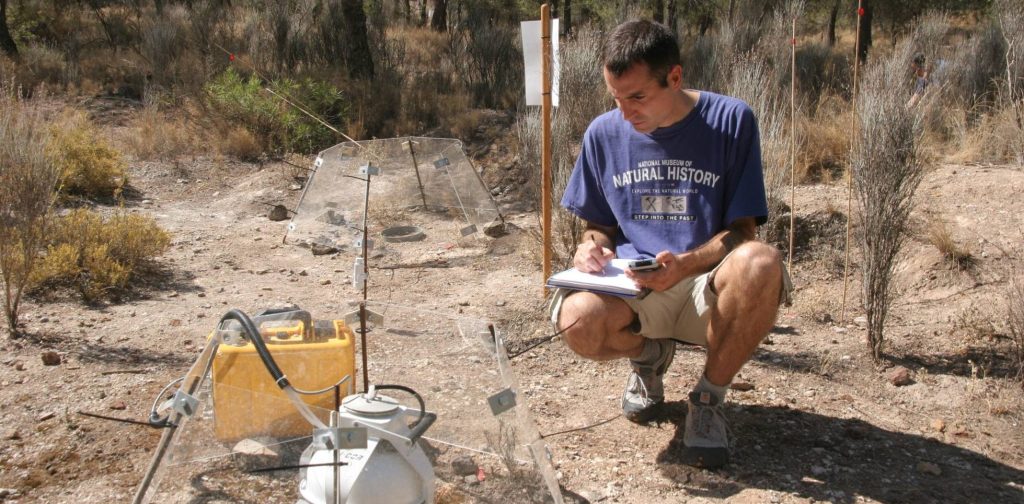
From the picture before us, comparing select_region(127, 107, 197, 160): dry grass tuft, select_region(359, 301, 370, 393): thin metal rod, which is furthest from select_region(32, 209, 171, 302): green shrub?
select_region(127, 107, 197, 160): dry grass tuft

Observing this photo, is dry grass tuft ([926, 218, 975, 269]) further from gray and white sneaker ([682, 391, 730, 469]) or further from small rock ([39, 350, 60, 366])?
small rock ([39, 350, 60, 366])

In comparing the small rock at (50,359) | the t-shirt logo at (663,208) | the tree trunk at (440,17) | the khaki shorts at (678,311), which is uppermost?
the tree trunk at (440,17)

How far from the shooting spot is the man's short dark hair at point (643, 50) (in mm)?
2506

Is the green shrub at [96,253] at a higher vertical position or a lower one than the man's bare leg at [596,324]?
lower

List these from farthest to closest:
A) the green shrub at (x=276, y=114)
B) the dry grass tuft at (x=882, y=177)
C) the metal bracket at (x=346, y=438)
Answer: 1. the green shrub at (x=276, y=114)
2. the dry grass tuft at (x=882, y=177)
3. the metal bracket at (x=346, y=438)

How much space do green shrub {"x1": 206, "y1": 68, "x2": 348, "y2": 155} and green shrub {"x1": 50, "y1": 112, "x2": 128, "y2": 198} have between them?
1624 mm

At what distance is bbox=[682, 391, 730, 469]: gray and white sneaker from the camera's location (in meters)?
2.54

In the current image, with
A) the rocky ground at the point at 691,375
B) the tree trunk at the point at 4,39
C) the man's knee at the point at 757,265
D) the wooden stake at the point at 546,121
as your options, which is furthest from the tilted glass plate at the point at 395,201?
the tree trunk at the point at 4,39

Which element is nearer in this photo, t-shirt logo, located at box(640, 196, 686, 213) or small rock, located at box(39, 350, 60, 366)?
t-shirt logo, located at box(640, 196, 686, 213)

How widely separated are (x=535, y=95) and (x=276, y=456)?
2.37 m

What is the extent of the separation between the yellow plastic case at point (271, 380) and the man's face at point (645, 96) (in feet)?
3.41

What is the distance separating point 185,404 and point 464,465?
0.70 m

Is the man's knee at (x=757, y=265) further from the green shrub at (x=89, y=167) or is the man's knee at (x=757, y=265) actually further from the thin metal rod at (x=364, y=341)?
the green shrub at (x=89, y=167)

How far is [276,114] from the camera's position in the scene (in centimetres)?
867
